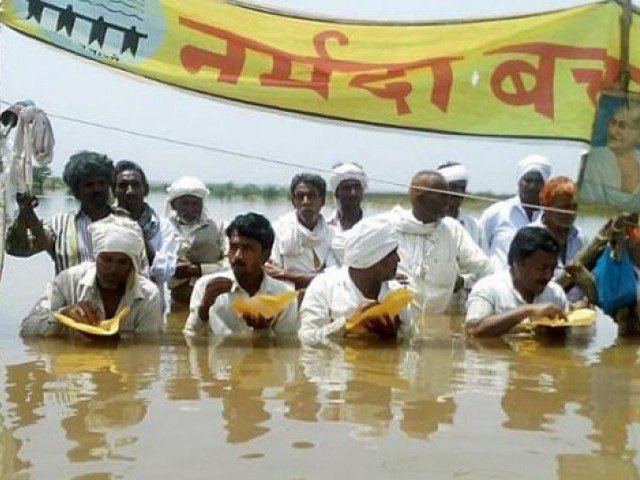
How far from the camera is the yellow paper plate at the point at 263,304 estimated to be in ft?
18.5

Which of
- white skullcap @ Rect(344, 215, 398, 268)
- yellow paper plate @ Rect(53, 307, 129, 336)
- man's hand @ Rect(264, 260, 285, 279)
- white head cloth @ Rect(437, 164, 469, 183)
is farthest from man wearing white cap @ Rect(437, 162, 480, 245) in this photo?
yellow paper plate @ Rect(53, 307, 129, 336)

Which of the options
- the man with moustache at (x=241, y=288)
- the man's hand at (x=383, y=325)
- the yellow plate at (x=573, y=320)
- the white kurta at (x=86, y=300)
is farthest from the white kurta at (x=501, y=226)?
the white kurta at (x=86, y=300)

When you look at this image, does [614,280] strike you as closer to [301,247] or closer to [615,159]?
[615,159]

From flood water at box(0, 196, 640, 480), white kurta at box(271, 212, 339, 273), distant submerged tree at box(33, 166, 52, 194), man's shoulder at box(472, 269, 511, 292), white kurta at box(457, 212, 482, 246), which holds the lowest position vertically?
flood water at box(0, 196, 640, 480)

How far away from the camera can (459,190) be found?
25.7ft

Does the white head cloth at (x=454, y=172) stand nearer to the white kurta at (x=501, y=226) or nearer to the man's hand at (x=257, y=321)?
the white kurta at (x=501, y=226)

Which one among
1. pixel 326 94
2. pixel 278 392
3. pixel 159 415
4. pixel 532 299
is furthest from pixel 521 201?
pixel 159 415

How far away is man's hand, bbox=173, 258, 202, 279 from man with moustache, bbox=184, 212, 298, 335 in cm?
148

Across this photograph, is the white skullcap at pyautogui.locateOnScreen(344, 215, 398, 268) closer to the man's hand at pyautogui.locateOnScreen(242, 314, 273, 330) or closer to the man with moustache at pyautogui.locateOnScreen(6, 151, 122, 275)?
the man's hand at pyautogui.locateOnScreen(242, 314, 273, 330)

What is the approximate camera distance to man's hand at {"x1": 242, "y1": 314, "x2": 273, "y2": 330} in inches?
226

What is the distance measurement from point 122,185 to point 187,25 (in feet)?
5.20

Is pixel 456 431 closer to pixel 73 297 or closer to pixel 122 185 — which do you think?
pixel 73 297

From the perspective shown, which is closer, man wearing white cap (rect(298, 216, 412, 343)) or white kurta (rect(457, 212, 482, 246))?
man wearing white cap (rect(298, 216, 412, 343))

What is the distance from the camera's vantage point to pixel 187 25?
5.62 meters
